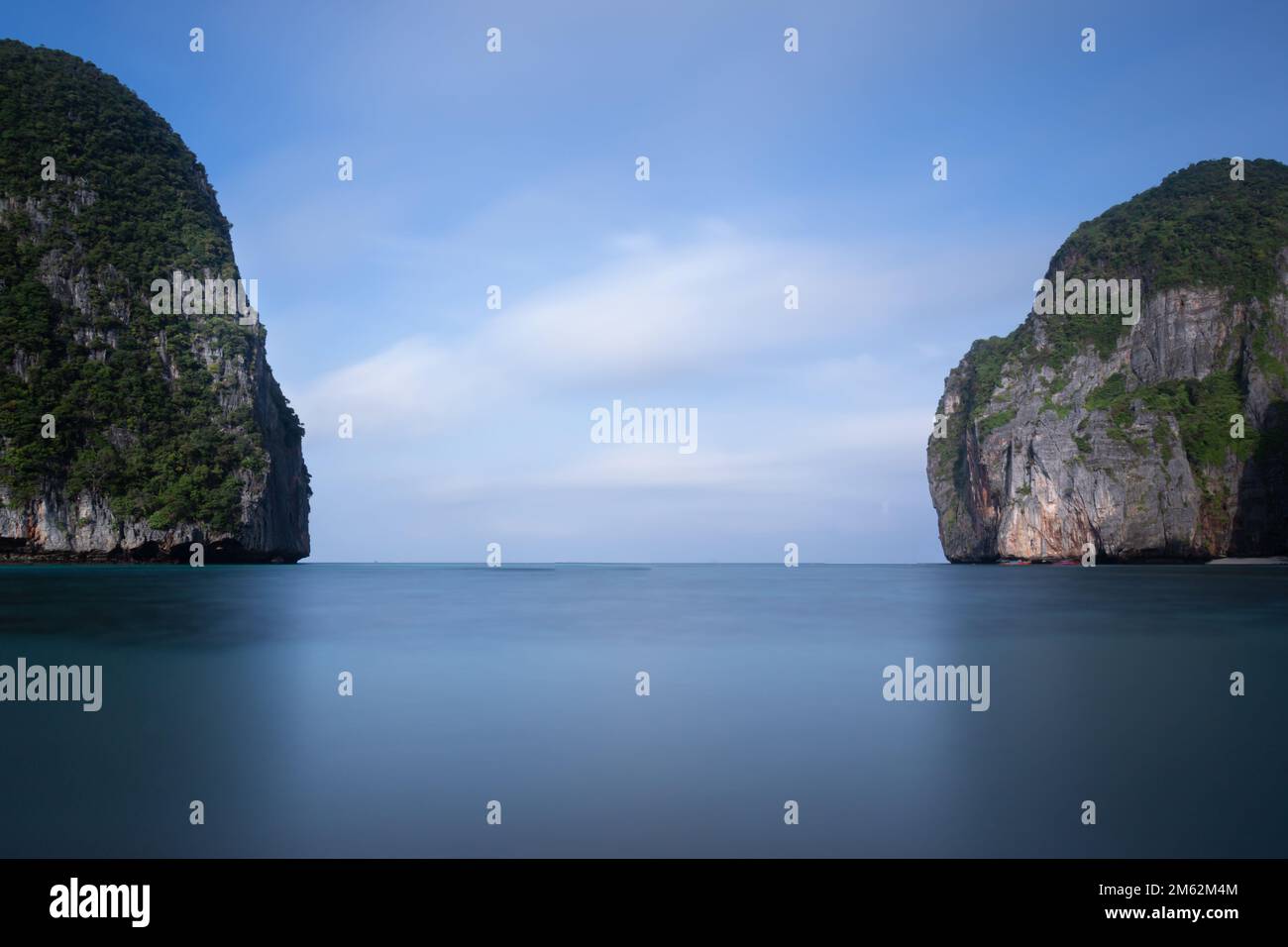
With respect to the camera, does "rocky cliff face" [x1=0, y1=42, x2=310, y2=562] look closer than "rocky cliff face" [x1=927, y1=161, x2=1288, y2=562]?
Yes

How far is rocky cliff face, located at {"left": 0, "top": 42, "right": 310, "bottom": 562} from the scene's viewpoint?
195 feet

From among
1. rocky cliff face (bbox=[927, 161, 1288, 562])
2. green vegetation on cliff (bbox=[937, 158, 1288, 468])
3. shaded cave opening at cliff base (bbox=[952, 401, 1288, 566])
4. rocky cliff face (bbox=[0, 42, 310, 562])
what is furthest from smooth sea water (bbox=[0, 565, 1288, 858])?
green vegetation on cliff (bbox=[937, 158, 1288, 468])

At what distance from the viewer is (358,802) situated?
7258mm

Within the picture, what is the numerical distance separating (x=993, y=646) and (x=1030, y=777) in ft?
36.2

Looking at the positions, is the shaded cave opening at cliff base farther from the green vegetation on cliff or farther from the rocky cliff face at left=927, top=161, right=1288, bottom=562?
the green vegetation on cliff

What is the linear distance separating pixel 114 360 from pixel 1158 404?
349ft

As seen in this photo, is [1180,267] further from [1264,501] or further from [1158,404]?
[1264,501]

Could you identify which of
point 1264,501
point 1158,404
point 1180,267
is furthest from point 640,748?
point 1180,267

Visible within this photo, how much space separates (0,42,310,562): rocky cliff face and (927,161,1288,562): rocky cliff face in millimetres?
83492

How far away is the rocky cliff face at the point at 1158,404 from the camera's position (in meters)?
77.3

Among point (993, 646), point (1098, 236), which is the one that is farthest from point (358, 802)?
point (1098, 236)

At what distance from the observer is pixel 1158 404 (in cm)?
8088

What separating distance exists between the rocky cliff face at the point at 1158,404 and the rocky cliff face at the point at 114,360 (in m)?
83.5
